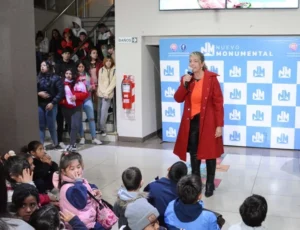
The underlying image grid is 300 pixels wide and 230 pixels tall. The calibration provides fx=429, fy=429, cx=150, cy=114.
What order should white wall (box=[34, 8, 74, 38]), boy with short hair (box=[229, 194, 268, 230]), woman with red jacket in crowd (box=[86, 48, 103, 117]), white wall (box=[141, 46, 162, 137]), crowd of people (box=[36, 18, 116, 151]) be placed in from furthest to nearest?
white wall (box=[34, 8, 74, 38]) < woman with red jacket in crowd (box=[86, 48, 103, 117]) < white wall (box=[141, 46, 162, 137]) < crowd of people (box=[36, 18, 116, 151]) < boy with short hair (box=[229, 194, 268, 230])

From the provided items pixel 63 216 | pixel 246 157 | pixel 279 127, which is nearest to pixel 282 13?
pixel 279 127

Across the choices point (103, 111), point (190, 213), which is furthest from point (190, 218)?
point (103, 111)

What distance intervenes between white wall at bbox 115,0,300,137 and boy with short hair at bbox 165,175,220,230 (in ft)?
14.5

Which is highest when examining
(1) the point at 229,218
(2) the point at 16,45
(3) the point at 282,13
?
(3) the point at 282,13

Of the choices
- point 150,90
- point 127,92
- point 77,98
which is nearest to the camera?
point 77,98

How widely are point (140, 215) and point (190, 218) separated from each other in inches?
14.3

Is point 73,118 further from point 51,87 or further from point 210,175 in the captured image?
point 210,175

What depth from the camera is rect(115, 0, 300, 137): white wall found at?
637 cm

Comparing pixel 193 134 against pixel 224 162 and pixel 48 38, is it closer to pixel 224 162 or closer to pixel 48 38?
pixel 224 162

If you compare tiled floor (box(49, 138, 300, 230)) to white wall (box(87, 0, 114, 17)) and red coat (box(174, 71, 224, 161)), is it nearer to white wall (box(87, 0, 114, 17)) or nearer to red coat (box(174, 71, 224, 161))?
red coat (box(174, 71, 224, 161))

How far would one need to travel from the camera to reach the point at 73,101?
21.6 feet

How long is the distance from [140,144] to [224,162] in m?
1.69

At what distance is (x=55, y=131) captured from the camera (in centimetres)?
676

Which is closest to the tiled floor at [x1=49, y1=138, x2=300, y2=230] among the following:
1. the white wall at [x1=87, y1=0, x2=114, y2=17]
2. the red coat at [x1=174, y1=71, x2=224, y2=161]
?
the red coat at [x1=174, y1=71, x2=224, y2=161]
